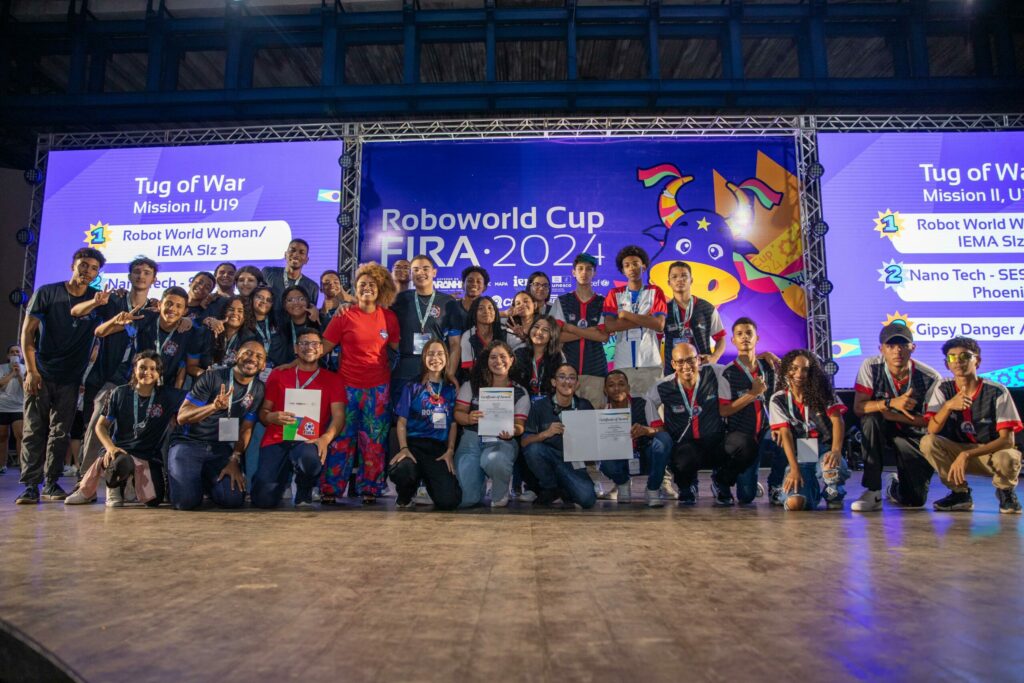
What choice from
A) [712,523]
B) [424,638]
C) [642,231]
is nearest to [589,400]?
[712,523]

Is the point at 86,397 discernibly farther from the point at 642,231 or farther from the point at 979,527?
the point at 642,231

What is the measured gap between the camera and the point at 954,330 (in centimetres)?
670

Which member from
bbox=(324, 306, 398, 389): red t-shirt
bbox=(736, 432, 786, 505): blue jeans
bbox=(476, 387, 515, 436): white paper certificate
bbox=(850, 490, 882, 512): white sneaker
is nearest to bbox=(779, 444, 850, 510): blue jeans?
bbox=(850, 490, 882, 512): white sneaker

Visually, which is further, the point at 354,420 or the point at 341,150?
the point at 341,150

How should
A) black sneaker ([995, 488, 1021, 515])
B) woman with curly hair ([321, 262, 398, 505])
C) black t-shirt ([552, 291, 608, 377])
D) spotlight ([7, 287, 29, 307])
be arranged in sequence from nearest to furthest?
1. black sneaker ([995, 488, 1021, 515])
2. woman with curly hair ([321, 262, 398, 505])
3. black t-shirt ([552, 291, 608, 377])
4. spotlight ([7, 287, 29, 307])

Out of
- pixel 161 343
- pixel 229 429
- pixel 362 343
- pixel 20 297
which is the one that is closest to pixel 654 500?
pixel 362 343

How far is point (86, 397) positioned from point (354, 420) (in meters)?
1.68

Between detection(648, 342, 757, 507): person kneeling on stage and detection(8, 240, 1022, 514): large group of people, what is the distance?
0.01m

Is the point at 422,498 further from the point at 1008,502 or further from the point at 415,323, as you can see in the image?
the point at 1008,502

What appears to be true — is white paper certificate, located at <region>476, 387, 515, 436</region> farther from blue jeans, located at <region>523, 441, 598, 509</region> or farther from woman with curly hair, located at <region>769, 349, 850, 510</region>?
woman with curly hair, located at <region>769, 349, 850, 510</region>

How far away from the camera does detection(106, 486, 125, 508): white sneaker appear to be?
3523 mm

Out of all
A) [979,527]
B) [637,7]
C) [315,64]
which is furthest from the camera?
[315,64]

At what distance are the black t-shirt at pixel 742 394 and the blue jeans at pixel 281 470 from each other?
248 cm

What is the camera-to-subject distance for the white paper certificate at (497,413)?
3.63 metres
